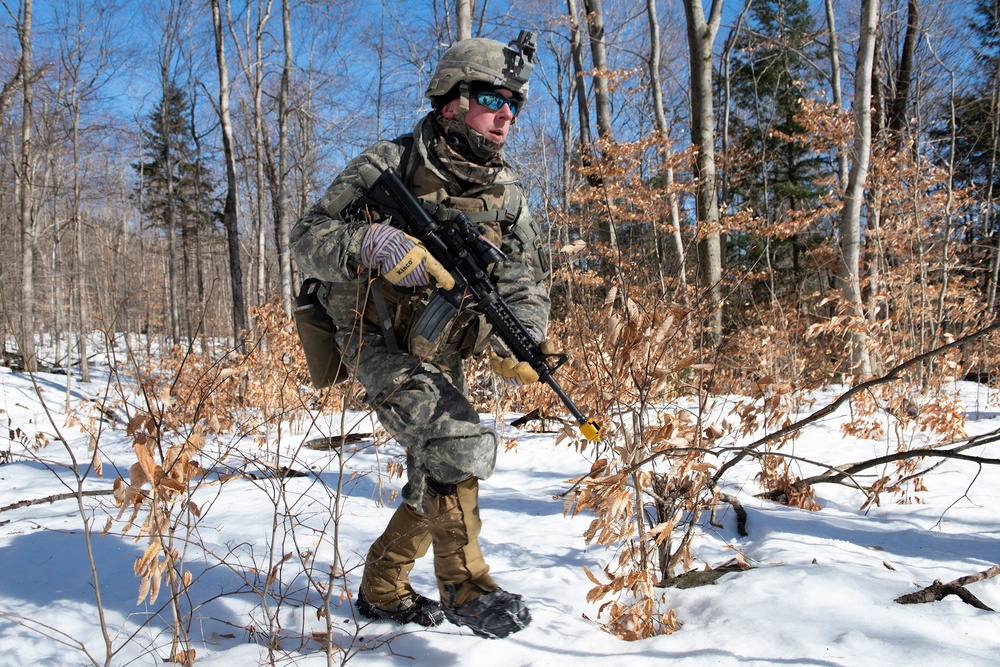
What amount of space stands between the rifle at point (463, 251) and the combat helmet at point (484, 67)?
0.39 metres

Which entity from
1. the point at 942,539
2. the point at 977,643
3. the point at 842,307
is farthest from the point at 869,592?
the point at 842,307

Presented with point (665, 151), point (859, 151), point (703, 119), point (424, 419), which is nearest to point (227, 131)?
point (665, 151)

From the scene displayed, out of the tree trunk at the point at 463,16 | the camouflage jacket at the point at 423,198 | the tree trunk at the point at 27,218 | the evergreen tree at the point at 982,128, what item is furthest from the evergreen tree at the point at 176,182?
the evergreen tree at the point at 982,128

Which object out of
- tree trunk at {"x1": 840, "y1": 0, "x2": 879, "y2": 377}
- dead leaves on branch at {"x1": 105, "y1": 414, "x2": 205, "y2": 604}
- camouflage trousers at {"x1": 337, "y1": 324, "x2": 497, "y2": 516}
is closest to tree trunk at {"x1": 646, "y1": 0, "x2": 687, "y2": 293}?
tree trunk at {"x1": 840, "y1": 0, "x2": 879, "y2": 377}

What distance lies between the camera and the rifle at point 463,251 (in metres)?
1.99

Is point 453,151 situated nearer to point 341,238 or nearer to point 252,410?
point 341,238

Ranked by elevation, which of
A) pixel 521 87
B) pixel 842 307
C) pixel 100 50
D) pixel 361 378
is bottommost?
pixel 361 378

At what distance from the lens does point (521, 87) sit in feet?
7.02

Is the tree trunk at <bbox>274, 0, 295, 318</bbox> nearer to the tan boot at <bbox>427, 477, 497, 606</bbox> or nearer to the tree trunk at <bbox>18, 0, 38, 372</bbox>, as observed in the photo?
the tree trunk at <bbox>18, 0, 38, 372</bbox>

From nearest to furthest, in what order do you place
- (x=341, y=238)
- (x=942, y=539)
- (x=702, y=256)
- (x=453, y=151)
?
(x=341, y=238) → (x=453, y=151) → (x=942, y=539) → (x=702, y=256)

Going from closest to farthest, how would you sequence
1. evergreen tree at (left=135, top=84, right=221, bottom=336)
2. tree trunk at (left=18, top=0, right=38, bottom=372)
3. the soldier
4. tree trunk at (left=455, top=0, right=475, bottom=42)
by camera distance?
the soldier < tree trunk at (left=455, top=0, right=475, bottom=42) < tree trunk at (left=18, top=0, right=38, bottom=372) < evergreen tree at (left=135, top=84, right=221, bottom=336)

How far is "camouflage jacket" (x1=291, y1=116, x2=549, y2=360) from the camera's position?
1909 mm

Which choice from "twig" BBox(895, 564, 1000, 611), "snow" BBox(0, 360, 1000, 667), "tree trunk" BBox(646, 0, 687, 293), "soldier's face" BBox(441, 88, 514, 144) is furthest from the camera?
"tree trunk" BBox(646, 0, 687, 293)

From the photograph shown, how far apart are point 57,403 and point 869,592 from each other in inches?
502
